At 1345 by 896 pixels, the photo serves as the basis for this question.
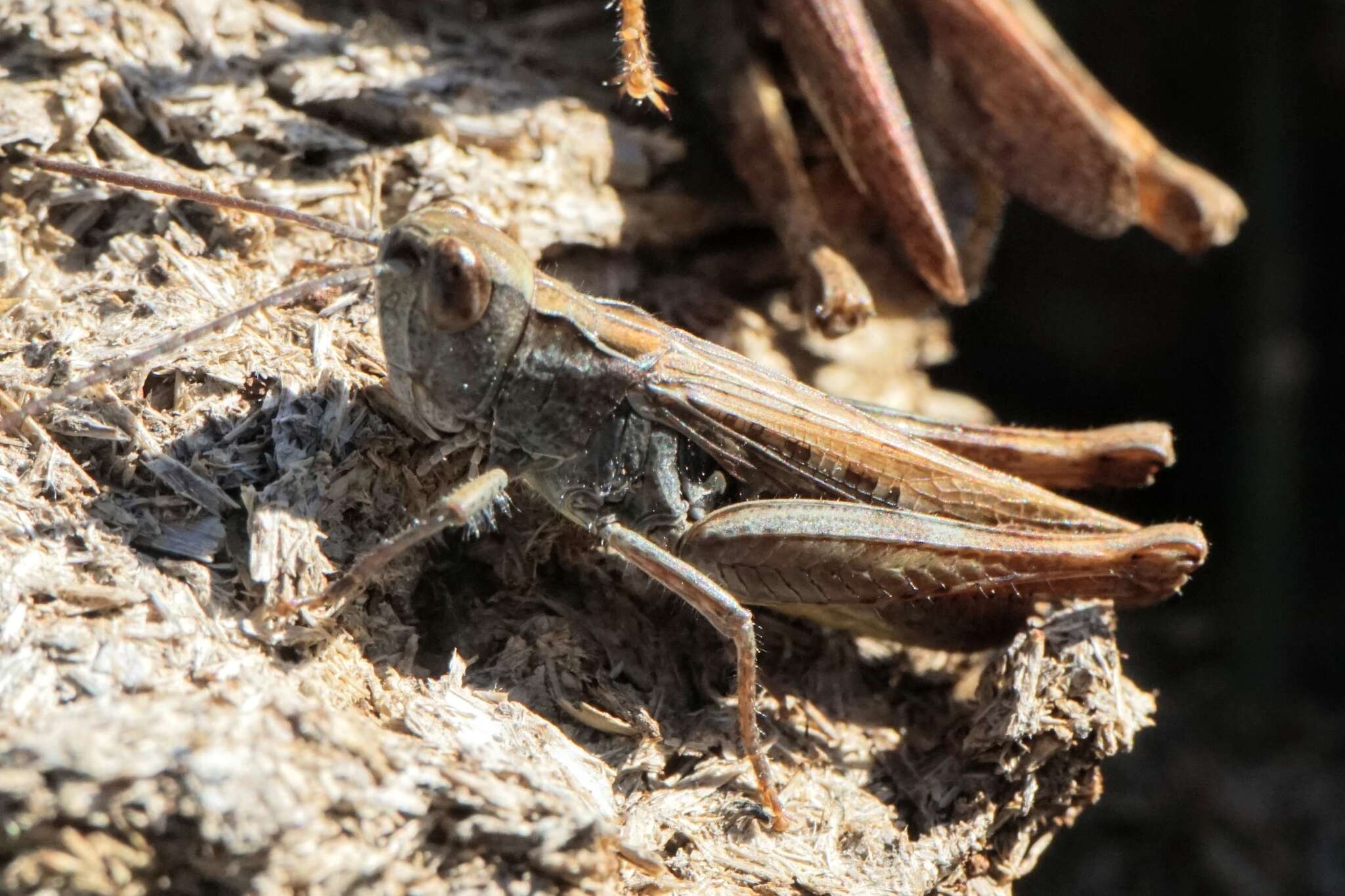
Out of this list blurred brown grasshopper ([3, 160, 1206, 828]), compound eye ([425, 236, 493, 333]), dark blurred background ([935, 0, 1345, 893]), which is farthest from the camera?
dark blurred background ([935, 0, 1345, 893])

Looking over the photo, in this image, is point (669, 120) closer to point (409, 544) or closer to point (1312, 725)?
point (409, 544)

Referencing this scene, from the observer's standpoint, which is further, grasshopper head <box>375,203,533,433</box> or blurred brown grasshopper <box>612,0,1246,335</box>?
blurred brown grasshopper <box>612,0,1246,335</box>

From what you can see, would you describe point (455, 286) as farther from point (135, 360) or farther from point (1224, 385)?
point (1224, 385)

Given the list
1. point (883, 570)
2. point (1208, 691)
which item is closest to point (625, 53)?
point (883, 570)

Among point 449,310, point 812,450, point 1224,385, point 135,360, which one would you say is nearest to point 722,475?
point 812,450

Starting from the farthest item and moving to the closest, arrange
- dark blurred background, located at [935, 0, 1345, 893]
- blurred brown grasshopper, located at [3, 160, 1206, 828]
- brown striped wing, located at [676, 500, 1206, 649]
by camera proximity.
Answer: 1. dark blurred background, located at [935, 0, 1345, 893]
2. brown striped wing, located at [676, 500, 1206, 649]
3. blurred brown grasshopper, located at [3, 160, 1206, 828]

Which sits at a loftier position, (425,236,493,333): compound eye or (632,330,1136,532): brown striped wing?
(425,236,493,333): compound eye

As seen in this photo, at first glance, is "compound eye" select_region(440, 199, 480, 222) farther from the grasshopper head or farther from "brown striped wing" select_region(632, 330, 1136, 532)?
"brown striped wing" select_region(632, 330, 1136, 532)

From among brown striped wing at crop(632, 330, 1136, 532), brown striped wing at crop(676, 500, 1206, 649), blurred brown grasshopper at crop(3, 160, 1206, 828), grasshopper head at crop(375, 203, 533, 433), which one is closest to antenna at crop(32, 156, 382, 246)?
blurred brown grasshopper at crop(3, 160, 1206, 828)
